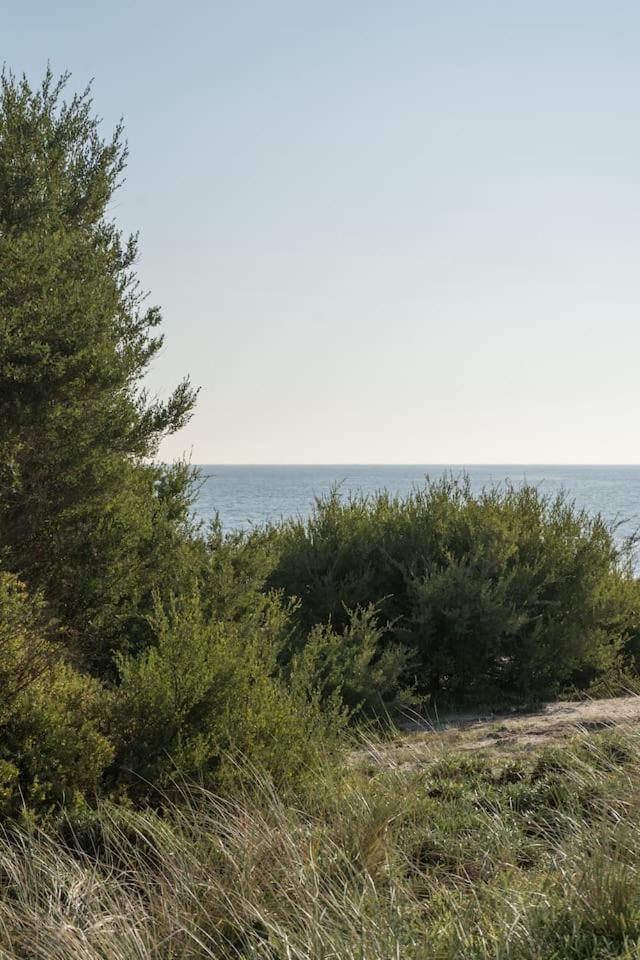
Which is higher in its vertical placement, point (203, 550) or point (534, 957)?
Answer: point (203, 550)

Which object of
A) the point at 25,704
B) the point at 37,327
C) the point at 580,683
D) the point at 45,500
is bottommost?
the point at 580,683

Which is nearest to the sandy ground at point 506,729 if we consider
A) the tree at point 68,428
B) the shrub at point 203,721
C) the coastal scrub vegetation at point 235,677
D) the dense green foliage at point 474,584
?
the coastal scrub vegetation at point 235,677

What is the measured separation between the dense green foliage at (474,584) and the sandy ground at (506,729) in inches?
30.7

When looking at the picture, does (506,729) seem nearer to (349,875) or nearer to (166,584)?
(166,584)

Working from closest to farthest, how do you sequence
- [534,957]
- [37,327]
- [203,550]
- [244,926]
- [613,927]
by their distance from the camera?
[534,957]
[613,927]
[244,926]
[37,327]
[203,550]

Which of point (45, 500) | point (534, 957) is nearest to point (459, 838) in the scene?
point (534, 957)

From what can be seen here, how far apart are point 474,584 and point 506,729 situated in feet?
7.22

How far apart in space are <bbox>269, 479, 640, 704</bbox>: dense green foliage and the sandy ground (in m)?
0.78

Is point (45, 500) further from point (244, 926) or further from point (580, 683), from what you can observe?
point (580, 683)

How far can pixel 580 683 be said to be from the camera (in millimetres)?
11906

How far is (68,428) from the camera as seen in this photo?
9562mm

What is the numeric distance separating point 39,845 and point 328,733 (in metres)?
2.81

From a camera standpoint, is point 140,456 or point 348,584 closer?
point 140,456

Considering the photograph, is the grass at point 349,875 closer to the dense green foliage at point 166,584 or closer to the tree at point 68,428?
the dense green foliage at point 166,584
